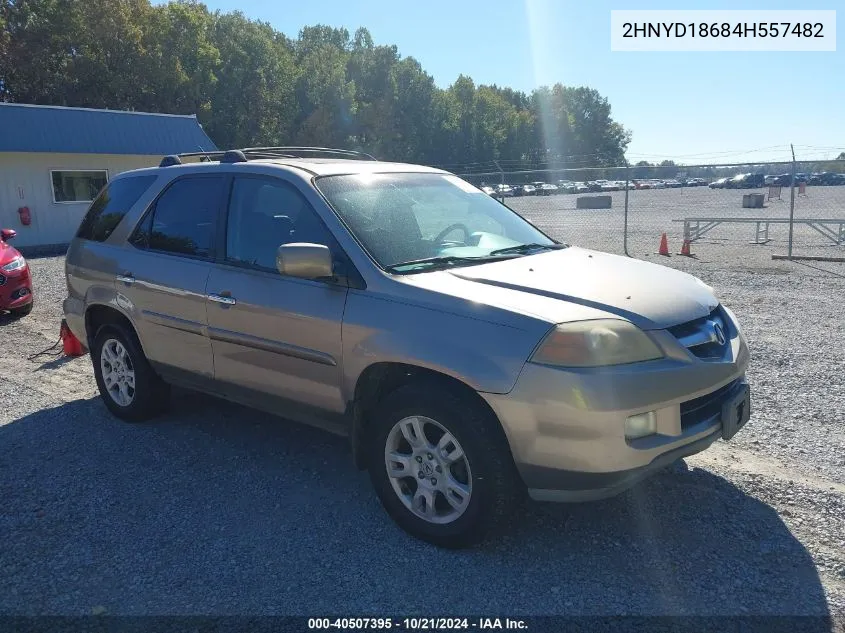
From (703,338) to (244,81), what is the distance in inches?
1990

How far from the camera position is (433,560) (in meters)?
3.36

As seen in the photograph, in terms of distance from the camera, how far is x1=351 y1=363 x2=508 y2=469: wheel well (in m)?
3.36

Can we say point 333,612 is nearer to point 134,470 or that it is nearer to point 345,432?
point 345,432

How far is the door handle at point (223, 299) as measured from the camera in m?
4.19

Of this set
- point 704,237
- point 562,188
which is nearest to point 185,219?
point 704,237

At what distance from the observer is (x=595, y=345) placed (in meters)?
3.05

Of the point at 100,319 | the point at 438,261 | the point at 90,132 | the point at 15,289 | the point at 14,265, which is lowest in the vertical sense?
the point at 15,289

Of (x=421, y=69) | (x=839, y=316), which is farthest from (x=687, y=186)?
(x=839, y=316)

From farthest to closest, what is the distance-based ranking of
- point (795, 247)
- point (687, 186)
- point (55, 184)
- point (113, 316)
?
point (687, 186) < point (55, 184) < point (795, 247) < point (113, 316)

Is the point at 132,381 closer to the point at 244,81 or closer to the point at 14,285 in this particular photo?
the point at 14,285

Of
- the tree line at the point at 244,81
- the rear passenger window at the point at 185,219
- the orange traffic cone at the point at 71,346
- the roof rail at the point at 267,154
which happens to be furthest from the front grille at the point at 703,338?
the tree line at the point at 244,81

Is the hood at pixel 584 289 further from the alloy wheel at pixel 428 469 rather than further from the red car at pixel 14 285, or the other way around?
the red car at pixel 14 285

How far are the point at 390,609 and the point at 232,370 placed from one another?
1923mm

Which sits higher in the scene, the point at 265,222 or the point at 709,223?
the point at 265,222
